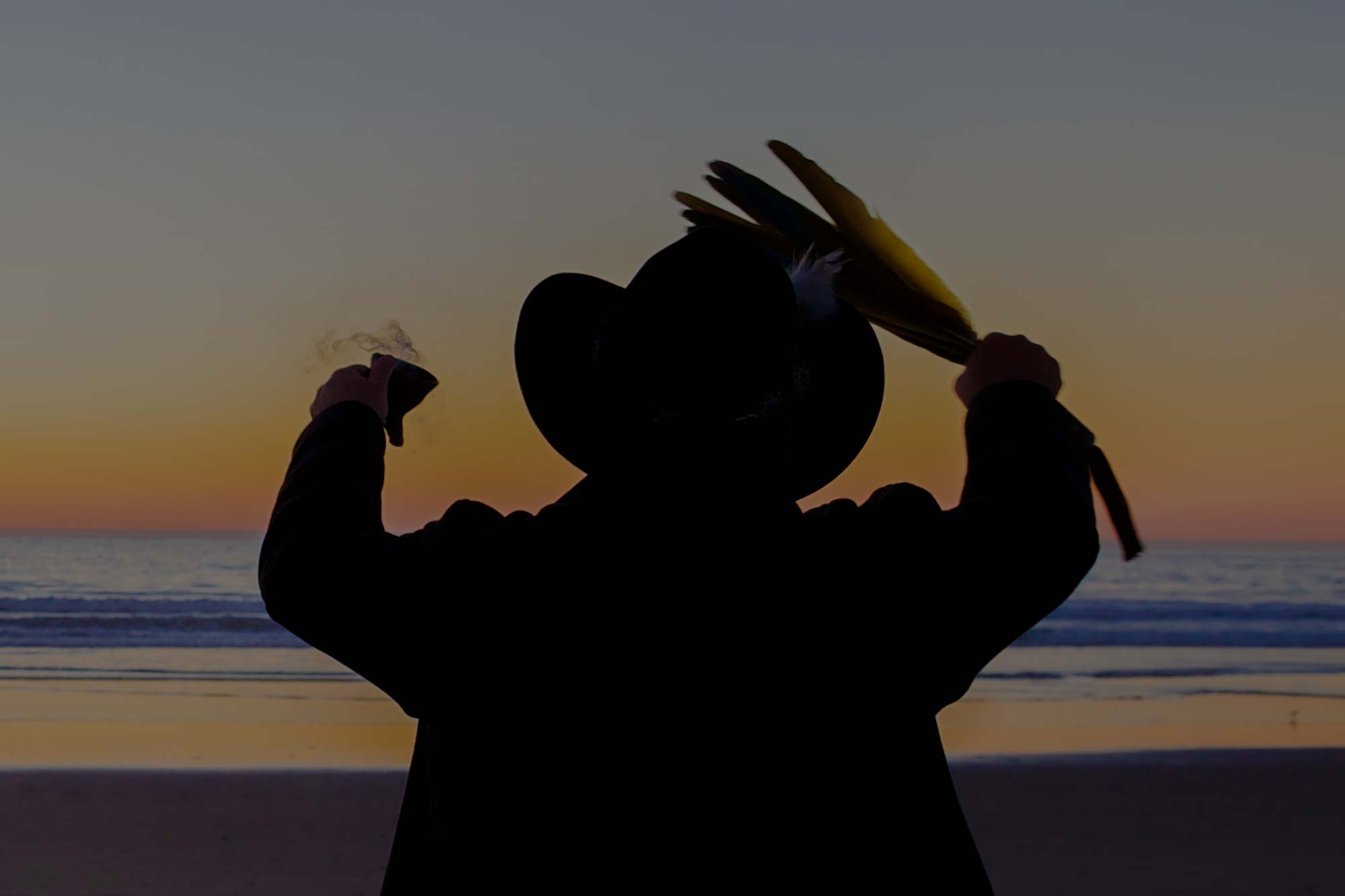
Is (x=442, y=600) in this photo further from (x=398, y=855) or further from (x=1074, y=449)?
(x=1074, y=449)

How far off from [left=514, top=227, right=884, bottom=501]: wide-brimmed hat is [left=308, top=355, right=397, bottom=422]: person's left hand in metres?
0.20

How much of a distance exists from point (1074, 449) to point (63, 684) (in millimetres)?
13725

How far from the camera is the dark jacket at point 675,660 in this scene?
1.32 metres

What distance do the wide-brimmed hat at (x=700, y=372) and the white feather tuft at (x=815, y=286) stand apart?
1 cm

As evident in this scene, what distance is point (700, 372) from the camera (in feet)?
4.36

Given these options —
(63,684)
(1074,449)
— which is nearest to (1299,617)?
(63,684)

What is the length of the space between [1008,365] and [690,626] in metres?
0.52

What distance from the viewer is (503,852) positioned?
134cm

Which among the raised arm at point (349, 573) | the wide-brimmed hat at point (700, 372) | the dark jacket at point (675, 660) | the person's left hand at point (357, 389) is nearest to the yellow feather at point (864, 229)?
the wide-brimmed hat at point (700, 372)

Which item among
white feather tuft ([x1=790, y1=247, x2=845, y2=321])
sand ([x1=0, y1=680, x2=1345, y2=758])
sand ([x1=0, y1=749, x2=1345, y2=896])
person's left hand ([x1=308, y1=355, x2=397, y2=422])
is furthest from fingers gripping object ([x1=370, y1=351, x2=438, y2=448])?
sand ([x1=0, y1=680, x2=1345, y2=758])

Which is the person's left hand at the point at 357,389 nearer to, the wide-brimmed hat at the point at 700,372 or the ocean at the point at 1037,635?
the wide-brimmed hat at the point at 700,372

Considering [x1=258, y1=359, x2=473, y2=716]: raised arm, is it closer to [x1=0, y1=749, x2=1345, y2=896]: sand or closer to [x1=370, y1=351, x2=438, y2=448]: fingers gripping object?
[x1=370, y1=351, x2=438, y2=448]: fingers gripping object

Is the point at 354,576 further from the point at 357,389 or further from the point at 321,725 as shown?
the point at 321,725

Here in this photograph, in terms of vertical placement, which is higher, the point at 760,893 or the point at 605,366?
the point at 605,366
